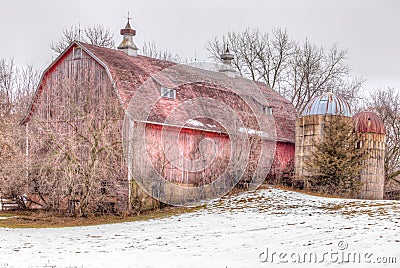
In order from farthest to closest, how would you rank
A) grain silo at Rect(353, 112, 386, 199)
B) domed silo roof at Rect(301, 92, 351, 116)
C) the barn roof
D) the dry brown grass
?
domed silo roof at Rect(301, 92, 351, 116), grain silo at Rect(353, 112, 386, 199), the barn roof, the dry brown grass

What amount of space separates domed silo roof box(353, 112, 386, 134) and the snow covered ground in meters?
5.94

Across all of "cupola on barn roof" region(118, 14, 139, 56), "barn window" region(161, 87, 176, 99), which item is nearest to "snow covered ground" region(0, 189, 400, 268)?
"barn window" region(161, 87, 176, 99)

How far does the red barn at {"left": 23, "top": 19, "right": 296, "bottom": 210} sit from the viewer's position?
19766 mm

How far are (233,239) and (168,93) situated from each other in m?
11.0

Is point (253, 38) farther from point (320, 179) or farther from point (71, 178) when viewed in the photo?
point (71, 178)

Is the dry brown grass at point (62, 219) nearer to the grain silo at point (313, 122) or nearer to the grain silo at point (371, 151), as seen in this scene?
the grain silo at point (313, 122)

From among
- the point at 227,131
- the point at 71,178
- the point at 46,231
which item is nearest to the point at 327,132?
the point at 227,131

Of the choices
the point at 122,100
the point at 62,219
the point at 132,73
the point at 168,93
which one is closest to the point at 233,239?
the point at 62,219

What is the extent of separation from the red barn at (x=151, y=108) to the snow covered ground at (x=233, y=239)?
3.72 meters

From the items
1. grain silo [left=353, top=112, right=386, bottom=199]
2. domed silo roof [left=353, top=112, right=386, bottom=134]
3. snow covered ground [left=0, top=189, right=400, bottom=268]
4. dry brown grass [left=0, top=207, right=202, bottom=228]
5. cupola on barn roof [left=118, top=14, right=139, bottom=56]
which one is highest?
cupola on barn roof [left=118, top=14, right=139, bottom=56]

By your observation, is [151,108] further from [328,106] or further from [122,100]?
[328,106]

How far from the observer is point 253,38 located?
41531mm

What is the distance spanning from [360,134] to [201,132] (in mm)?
6974

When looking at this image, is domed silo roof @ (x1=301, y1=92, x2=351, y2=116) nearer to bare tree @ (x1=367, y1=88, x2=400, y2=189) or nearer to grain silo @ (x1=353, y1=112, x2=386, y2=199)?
grain silo @ (x1=353, y1=112, x2=386, y2=199)
